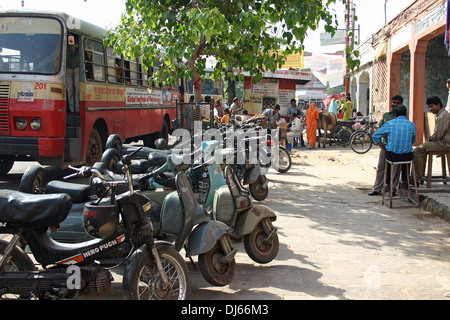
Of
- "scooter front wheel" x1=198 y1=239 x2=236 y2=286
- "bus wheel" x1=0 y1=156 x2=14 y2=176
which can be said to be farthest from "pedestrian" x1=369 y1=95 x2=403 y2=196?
"bus wheel" x1=0 y1=156 x2=14 y2=176

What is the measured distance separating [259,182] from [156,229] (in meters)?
3.31

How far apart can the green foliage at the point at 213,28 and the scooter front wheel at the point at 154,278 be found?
176 inches

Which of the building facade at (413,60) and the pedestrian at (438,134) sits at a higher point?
the building facade at (413,60)

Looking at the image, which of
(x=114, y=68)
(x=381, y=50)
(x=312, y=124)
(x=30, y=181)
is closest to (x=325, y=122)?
(x=312, y=124)

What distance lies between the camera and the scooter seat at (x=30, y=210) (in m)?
3.02

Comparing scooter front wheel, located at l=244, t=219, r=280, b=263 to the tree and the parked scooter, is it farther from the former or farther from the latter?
the tree

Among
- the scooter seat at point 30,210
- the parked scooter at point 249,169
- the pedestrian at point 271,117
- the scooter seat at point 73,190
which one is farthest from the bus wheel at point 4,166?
the scooter seat at point 30,210

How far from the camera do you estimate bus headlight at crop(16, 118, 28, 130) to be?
24.6 ft

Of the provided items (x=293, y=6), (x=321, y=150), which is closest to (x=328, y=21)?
(x=293, y=6)

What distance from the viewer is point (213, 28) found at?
7203 mm

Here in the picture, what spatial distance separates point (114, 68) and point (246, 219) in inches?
274

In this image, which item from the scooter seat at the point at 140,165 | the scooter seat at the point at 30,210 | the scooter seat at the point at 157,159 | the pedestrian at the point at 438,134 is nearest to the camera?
the scooter seat at the point at 30,210

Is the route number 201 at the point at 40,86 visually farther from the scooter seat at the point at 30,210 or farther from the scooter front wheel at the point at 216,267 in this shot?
the scooter front wheel at the point at 216,267
